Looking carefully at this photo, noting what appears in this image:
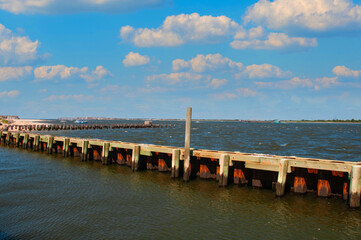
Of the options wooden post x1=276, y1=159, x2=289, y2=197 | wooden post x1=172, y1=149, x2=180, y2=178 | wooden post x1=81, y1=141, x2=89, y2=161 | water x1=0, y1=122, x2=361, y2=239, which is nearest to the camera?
water x1=0, y1=122, x2=361, y2=239

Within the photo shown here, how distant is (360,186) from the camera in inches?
519

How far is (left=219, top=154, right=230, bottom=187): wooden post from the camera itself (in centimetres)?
1672

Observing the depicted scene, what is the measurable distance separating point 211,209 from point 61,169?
14183 mm

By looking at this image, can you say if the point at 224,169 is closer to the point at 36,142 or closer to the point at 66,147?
the point at 66,147

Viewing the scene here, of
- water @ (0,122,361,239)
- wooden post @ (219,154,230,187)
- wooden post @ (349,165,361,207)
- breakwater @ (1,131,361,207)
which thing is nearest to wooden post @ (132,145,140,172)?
breakwater @ (1,131,361,207)

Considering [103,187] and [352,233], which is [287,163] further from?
[103,187]

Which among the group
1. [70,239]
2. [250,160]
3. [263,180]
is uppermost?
[250,160]

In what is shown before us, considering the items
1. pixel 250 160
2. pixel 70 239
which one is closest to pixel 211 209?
pixel 250 160

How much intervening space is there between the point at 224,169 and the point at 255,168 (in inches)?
74.6

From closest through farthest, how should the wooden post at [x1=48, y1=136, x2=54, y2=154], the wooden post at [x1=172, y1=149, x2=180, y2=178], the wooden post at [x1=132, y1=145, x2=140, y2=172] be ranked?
the wooden post at [x1=172, y1=149, x2=180, y2=178] < the wooden post at [x1=132, y1=145, x2=140, y2=172] < the wooden post at [x1=48, y1=136, x2=54, y2=154]

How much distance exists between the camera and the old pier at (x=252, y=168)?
1462cm

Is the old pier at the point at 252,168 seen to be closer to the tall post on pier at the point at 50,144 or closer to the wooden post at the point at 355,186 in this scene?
the wooden post at the point at 355,186

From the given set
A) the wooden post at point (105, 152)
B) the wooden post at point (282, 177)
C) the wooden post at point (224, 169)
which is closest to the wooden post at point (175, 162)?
the wooden post at point (224, 169)

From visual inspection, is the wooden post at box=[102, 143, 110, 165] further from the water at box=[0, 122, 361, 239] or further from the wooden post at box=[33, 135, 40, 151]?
the wooden post at box=[33, 135, 40, 151]
